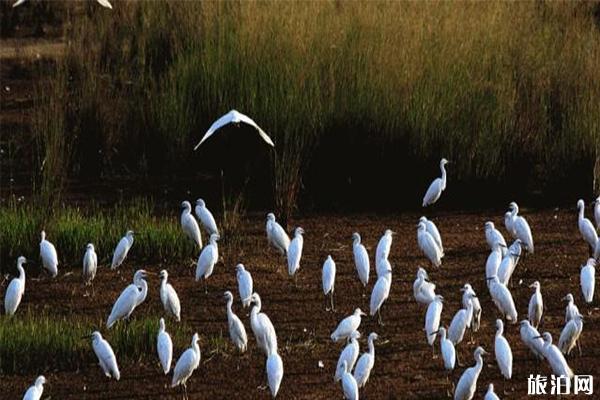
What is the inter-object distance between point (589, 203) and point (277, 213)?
2.31 meters

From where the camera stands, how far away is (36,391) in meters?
7.73

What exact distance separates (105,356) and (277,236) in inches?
94.5

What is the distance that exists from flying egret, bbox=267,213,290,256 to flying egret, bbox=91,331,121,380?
7.51 ft

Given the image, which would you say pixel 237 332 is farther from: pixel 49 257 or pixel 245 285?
pixel 49 257

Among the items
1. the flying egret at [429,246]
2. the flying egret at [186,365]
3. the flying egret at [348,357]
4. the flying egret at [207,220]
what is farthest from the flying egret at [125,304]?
A: the flying egret at [429,246]

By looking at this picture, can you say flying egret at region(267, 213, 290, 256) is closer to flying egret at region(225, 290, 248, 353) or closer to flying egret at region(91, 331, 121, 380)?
flying egret at region(225, 290, 248, 353)

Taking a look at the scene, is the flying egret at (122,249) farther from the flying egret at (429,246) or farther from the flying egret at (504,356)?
the flying egret at (504,356)

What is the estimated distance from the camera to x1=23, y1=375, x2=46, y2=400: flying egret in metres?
7.68

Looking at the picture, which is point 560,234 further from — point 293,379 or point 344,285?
point 293,379

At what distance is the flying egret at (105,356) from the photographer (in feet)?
27.0

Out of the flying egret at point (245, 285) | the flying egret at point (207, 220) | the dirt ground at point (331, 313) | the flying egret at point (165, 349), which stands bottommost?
the dirt ground at point (331, 313)

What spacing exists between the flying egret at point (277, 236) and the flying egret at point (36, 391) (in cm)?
276

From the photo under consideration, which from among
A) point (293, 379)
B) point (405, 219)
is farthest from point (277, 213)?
point (293, 379)

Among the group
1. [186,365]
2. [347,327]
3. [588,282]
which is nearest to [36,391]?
[186,365]
